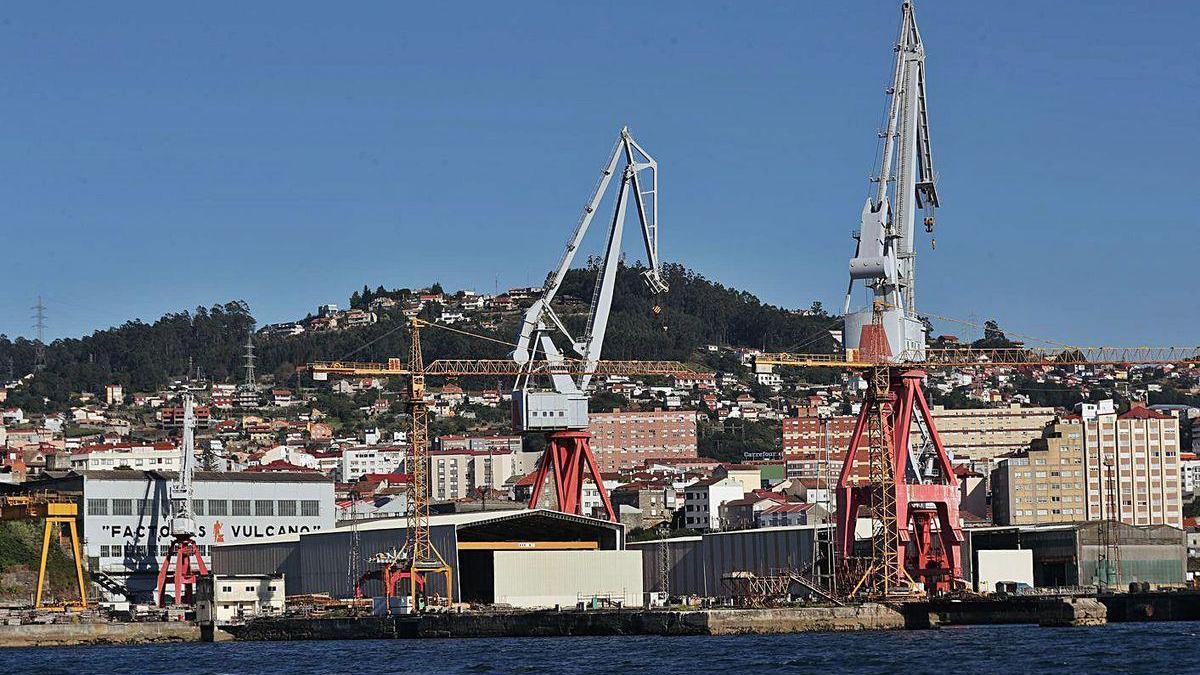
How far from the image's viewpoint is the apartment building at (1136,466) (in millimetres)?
148125

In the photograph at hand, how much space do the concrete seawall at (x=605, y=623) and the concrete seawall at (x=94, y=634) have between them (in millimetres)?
4896

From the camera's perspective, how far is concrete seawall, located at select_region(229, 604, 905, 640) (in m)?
74.6

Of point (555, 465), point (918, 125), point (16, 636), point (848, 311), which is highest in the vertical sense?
point (918, 125)

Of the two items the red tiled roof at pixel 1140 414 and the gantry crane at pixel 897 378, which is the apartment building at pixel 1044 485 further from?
the gantry crane at pixel 897 378

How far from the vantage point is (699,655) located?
62750 millimetres

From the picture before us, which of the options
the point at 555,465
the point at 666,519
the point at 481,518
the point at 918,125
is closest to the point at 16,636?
the point at 481,518

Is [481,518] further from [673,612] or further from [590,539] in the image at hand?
[673,612]

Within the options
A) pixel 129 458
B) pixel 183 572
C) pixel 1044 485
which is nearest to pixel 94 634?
pixel 183 572

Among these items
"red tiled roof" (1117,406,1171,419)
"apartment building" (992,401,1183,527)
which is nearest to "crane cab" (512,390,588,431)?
"apartment building" (992,401,1183,527)

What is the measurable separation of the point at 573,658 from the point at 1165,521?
95.5 m

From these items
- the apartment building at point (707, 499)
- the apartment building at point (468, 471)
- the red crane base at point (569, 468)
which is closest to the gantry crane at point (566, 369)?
the red crane base at point (569, 468)

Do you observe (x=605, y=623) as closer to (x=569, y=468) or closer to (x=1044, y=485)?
(x=569, y=468)

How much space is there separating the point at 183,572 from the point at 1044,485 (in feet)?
243

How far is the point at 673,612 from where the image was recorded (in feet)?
246
